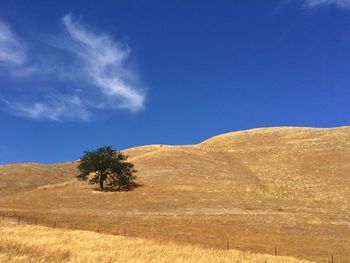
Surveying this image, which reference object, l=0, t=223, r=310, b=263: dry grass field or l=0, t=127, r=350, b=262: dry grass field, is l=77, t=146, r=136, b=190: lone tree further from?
l=0, t=223, r=310, b=263: dry grass field

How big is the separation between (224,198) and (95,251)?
1745 inches

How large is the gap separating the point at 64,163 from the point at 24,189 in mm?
42609

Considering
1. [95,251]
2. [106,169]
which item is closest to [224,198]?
[106,169]

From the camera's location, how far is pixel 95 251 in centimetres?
2547


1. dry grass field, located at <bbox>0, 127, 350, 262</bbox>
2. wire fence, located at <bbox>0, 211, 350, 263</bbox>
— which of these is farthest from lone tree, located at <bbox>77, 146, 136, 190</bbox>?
wire fence, located at <bbox>0, 211, 350, 263</bbox>

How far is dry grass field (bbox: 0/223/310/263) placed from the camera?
69.8 ft

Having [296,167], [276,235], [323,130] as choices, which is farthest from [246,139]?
[276,235]

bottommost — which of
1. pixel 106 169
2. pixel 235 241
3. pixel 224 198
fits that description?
pixel 235 241

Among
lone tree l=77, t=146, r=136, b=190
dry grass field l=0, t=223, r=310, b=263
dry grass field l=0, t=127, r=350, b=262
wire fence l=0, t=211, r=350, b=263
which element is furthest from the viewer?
lone tree l=77, t=146, r=136, b=190

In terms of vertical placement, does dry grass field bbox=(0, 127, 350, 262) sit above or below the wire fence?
above

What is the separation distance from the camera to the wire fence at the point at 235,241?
36.2m

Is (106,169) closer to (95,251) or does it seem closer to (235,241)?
(235,241)

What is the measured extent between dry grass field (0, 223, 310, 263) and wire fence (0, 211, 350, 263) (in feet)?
22.4

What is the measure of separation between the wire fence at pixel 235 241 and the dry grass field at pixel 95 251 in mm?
6822
